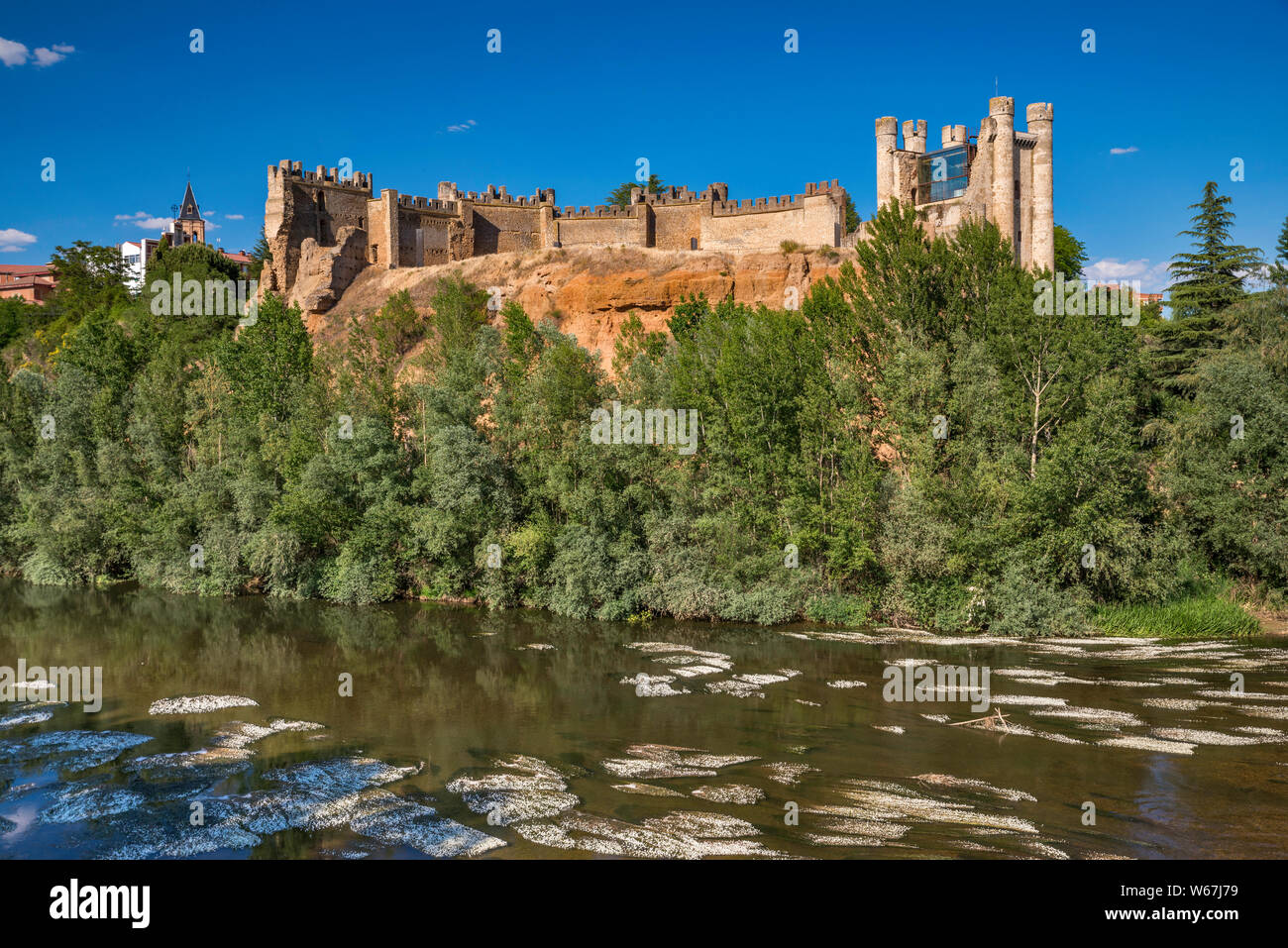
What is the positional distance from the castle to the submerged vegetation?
15990mm

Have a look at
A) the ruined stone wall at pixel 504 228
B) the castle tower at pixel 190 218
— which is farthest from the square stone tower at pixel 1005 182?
the castle tower at pixel 190 218

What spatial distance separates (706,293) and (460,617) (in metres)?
25.4

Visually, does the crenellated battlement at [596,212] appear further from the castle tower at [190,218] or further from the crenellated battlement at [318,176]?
the castle tower at [190,218]

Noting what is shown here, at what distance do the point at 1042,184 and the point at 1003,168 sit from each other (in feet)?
8.10

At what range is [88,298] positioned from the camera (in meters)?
67.9

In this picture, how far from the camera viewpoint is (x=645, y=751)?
16062mm

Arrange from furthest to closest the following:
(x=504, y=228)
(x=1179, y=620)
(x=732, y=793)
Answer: (x=504, y=228) → (x=1179, y=620) → (x=732, y=793)

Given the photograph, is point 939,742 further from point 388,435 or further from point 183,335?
point 183,335

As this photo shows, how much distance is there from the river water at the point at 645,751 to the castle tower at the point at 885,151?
29117 mm

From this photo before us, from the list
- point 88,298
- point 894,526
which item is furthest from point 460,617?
point 88,298

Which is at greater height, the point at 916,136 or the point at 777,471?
the point at 916,136

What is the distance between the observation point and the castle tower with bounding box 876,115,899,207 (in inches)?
1820

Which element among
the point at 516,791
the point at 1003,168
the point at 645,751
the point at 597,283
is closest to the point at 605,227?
the point at 597,283

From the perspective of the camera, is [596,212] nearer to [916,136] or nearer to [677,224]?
[677,224]
